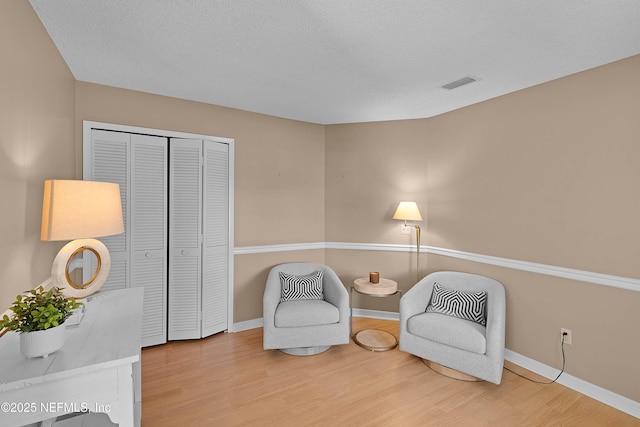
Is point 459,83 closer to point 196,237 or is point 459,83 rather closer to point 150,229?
point 196,237

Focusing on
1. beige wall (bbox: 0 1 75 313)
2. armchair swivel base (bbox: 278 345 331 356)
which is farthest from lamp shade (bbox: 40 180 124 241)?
armchair swivel base (bbox: 278 345 331 356)

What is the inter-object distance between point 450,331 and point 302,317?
1.31 meters

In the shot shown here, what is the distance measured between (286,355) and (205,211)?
1718mm

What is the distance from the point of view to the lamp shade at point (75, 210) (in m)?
1.51

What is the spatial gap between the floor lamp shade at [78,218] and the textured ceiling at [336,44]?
43.0 inches

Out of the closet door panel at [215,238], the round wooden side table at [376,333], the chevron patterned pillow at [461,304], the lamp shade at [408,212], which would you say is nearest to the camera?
the chevron patterned pillow at [461,304]

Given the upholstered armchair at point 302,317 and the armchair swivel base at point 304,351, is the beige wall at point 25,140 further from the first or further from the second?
the armchair swivel base at point 304,351

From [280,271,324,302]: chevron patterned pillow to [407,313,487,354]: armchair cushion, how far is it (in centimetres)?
102

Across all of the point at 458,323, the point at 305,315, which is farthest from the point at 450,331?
the point at 305,315

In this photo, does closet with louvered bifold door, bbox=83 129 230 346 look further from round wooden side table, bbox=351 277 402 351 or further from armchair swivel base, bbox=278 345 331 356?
round wooden side table, bbox=351 277 402 351

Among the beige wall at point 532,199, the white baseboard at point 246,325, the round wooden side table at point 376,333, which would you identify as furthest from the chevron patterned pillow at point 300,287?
the beige wall at point 532,199

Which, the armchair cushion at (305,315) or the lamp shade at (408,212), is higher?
the lamp shade at (408,212)

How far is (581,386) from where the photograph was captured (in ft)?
7.79

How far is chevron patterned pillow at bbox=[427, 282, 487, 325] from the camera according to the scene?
8.86 ft
